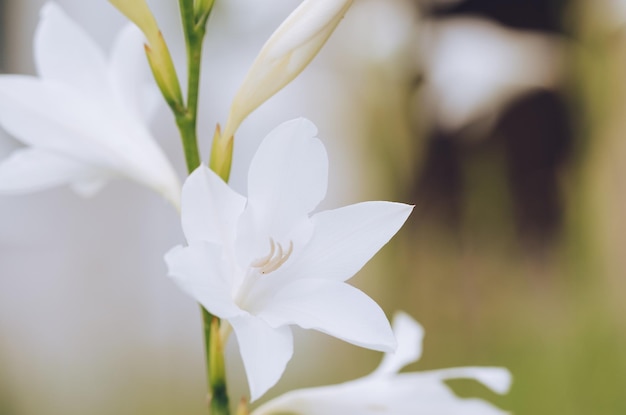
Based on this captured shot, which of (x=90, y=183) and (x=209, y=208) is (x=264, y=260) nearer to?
(x=209, y=208)

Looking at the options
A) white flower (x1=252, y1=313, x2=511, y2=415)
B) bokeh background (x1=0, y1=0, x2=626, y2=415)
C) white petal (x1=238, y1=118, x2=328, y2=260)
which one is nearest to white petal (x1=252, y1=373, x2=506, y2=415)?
white flower (x1=252, y1=313, x2=511, y2=415)

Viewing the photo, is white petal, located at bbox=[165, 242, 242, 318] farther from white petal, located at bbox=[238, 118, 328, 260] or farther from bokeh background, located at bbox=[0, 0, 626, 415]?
bokeh background, located at bbox=[0, 0, 626, 415]

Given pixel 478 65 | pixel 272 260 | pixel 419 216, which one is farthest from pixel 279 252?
pixel 419 216

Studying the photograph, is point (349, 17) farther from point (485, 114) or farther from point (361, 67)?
point (485, 114)

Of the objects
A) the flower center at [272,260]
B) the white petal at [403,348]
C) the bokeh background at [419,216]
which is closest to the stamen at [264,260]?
the flower center at [272,260]

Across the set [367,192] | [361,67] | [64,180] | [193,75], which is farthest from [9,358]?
[193,75]

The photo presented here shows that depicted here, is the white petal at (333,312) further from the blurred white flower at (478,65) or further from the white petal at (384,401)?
the blurred white flower at (478,65)
